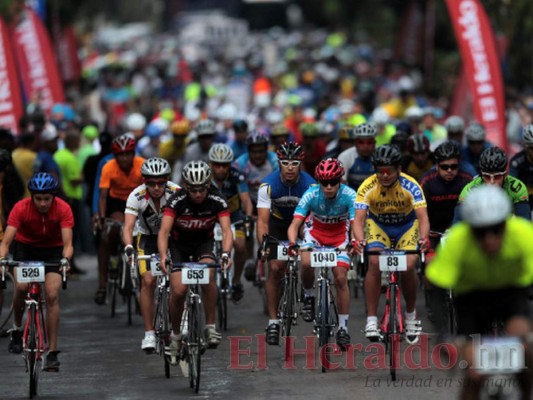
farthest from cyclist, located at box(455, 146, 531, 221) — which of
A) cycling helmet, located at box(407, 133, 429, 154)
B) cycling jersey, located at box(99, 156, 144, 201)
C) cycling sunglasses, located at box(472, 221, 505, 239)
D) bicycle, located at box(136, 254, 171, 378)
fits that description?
cycling jersey, located at box(99, 156, 144, 201)

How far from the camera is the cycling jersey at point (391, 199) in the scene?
Answer: 49.3 ft

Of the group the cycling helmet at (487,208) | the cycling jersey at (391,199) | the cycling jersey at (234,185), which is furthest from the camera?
the cycling jersey at (234,185)

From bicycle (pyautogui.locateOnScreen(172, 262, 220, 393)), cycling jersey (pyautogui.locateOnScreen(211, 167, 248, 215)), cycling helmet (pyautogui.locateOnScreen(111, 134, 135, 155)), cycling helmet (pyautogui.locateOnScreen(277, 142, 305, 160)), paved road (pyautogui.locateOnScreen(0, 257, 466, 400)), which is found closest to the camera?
paved road (pyautogui.locateOnScreen(0, 257, 466, 400))

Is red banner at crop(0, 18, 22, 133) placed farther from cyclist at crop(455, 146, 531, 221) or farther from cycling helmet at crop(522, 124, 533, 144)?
cyclist at crop(455, 146, 531, 221)

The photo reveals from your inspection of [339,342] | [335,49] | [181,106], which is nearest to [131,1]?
[335,49]

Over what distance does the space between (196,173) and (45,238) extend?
5.11 feet

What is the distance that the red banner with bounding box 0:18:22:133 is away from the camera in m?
24.9

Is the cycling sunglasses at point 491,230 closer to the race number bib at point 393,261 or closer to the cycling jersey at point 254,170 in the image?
the race number bib at point 393,261

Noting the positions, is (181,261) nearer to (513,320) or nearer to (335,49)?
(513,320)

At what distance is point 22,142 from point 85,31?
5295 centimetres

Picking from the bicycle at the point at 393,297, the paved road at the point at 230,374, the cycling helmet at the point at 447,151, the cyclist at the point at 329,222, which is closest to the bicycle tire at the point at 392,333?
the bicycle at the point at 393,297

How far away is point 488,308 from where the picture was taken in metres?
10.4

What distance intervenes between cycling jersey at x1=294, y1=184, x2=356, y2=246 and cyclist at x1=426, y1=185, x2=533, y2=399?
4.90 m

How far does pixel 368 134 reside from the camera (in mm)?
19453
